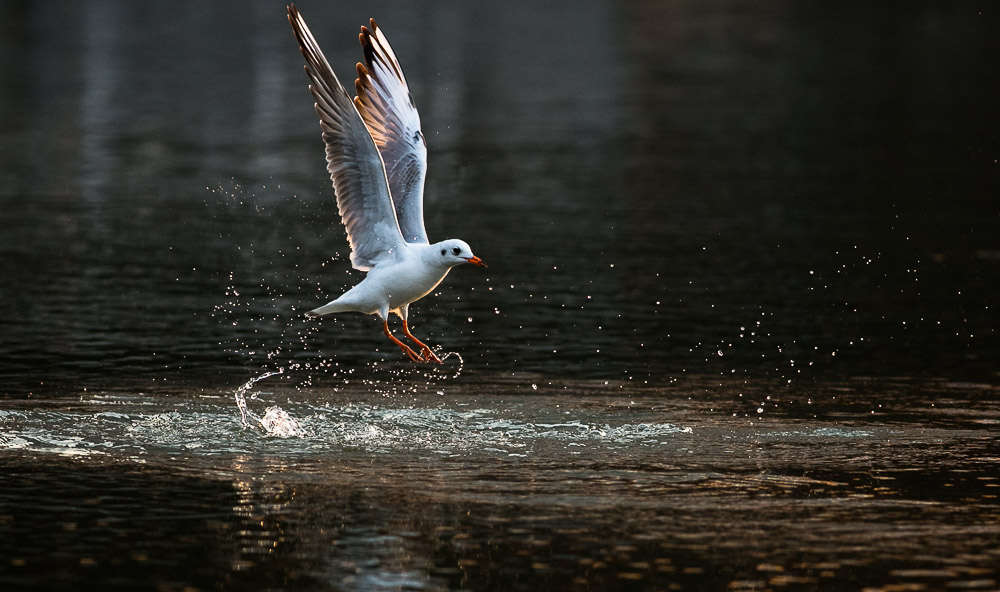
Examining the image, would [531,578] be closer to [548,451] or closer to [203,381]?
[548,451]

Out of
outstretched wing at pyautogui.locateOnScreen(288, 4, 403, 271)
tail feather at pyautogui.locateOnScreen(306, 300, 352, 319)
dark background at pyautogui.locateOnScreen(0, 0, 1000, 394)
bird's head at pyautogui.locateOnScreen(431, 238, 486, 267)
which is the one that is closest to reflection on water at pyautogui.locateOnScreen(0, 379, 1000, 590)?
tail feather at pyautogui.locateOnScreen(306, 300, 352, 319)

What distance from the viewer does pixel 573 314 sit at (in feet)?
57.7

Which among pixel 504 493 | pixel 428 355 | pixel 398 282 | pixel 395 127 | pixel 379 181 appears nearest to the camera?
pixel 504 493

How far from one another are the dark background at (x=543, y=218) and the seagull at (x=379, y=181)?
4.98ft

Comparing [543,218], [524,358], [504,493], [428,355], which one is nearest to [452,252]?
[428,355]

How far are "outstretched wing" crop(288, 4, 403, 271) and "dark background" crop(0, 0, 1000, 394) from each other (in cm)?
176

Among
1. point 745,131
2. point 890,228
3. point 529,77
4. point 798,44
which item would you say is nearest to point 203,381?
point 890,228

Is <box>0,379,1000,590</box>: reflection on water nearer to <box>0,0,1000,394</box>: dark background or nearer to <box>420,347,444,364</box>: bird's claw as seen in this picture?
<box>420,347,444,364</box>: bird's claw

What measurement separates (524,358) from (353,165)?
310cm

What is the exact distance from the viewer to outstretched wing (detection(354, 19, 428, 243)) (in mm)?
13844

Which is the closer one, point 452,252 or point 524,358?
point 452,252

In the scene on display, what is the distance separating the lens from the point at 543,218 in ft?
78.2

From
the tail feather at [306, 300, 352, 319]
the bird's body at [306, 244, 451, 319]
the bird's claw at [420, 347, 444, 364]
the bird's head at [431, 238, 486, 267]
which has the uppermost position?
the bird's head at [431, 238, 486, 267]

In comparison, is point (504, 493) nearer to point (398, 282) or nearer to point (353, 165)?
point (398, 282)
